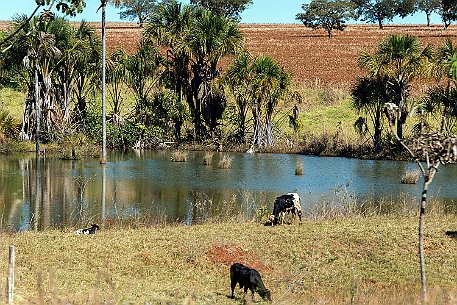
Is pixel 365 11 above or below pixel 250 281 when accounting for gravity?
above

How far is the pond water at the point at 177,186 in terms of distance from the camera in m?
22.8

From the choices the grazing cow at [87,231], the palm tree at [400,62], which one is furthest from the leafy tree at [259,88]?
the grazing cow at [87,231]

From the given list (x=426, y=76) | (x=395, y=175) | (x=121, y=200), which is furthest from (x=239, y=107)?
(x=121, y=200)

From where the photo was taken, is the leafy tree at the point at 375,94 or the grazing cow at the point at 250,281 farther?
the leafy tree at the point at 375,94

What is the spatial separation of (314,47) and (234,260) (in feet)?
227

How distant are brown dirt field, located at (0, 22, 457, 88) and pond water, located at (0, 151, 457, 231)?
28511 mm

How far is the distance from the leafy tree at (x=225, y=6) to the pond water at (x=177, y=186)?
201ft

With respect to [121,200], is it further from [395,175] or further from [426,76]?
[426,76]

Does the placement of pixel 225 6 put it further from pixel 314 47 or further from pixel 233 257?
pixel 233 257

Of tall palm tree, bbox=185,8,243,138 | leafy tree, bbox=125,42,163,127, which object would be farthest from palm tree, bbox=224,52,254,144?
leafy tree, bbox=125,42,163,127

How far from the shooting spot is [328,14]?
103 meters

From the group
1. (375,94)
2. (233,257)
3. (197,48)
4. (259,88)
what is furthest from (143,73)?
(233,257)

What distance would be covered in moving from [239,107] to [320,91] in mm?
14304

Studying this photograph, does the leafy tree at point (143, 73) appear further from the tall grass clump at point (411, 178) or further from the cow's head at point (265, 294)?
the cow's head at point (265, 294)
